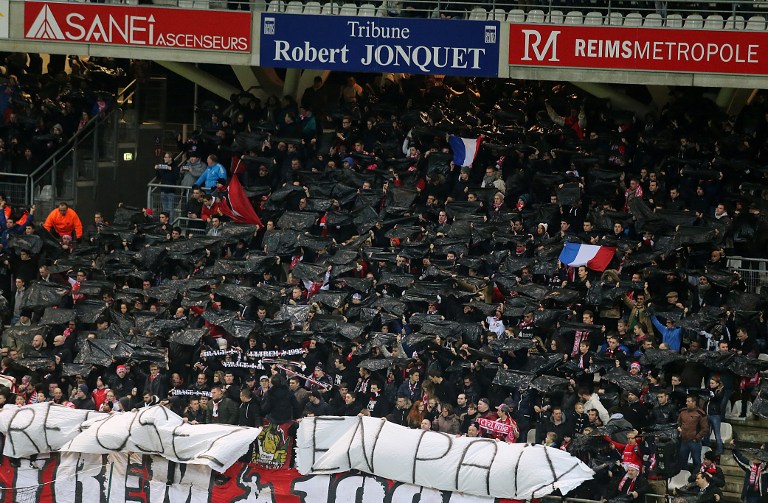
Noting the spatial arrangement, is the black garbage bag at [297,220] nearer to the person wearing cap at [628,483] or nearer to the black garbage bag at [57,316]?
the black garbage bag at [57,316]

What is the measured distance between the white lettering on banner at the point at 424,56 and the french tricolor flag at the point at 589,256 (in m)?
4.08

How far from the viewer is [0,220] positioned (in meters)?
25.9

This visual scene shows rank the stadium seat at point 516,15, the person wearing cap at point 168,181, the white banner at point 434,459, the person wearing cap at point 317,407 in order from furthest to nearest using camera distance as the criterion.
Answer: the person wearing cap at point 168,181, the stadium seat at point 516,15, the person wearing cap at point 317,407, the white banner at point 434,459

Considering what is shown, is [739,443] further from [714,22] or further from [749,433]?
[714,22]

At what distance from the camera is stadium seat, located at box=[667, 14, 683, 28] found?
25734 millimetres

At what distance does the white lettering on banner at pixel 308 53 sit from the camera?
26484mm

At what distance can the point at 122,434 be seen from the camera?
20.5 metres

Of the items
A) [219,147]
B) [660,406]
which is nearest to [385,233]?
[219,147]

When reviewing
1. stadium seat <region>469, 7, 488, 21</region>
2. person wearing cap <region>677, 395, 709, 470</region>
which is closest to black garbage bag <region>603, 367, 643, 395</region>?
person wearing cap <region>677, 395, 709, 470</region>

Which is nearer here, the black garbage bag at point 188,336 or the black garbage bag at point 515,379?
the black garbage bag at point 515,379

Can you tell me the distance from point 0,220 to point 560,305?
8706 millimetres

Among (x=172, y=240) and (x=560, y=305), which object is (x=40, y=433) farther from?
(x=560, y=305)

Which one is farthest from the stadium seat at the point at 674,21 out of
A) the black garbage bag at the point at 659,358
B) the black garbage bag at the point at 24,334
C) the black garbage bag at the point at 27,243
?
the black garbage bag at the point at 24,334

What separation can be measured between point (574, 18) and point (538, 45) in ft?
2.28
